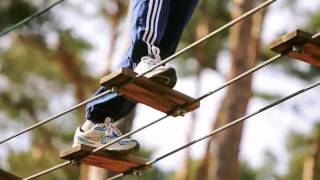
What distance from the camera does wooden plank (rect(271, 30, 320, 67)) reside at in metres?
2.57

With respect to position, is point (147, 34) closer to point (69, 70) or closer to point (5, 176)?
point (5, 176)

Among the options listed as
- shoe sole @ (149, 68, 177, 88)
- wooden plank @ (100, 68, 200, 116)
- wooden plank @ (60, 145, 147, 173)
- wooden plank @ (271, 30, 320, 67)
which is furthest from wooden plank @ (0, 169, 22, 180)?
wooden plank @ (271, 30, 320, 67)


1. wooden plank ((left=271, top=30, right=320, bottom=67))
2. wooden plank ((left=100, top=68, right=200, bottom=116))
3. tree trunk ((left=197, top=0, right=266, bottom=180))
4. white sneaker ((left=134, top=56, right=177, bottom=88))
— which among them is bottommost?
wooden plank ((left=271, top=30, right=320, bottom=67))

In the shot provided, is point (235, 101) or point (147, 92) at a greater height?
point (235, 101)

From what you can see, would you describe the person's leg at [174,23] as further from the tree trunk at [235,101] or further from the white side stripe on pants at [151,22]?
the tree trunk at [235,101]

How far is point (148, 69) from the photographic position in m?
2.86

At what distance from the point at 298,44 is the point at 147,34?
2.04 ft

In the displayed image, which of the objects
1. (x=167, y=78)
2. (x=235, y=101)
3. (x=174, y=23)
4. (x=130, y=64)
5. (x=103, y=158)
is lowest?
(x=103, y=158)

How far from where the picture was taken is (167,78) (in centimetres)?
287

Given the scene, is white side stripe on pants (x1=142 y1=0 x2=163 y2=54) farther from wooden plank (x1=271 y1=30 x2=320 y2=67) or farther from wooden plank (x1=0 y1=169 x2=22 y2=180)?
wooden plank (x1=0 y1=169 x2=22 y2=180)

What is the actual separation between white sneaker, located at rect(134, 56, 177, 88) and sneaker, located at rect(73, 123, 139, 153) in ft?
1.10

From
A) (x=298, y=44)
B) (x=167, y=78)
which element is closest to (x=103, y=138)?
(x=167, y=78)

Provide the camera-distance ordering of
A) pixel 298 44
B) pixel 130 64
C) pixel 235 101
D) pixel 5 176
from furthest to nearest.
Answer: pixel 235 101
pixel 5 176
pixel 130 64
pixel 298 44

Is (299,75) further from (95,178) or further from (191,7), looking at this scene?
(191,7)
